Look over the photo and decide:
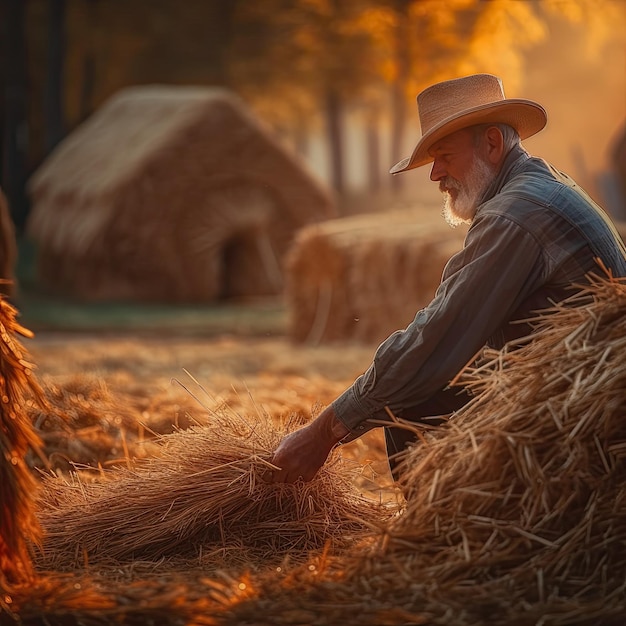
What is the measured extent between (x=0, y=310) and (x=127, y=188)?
36.6 feet

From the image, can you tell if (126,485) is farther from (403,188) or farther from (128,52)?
(403,188)

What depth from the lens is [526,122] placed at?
321 centimetres

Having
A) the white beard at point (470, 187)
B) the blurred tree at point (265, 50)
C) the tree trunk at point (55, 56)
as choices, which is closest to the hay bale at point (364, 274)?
the white beard at point (470, 187)

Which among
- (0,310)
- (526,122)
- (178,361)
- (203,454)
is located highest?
(526,122)

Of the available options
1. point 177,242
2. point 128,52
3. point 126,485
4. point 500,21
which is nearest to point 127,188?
point 177,242

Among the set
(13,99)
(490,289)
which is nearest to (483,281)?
(490,289)

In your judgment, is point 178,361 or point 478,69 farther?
point 478,69

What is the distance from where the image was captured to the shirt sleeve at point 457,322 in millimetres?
2873

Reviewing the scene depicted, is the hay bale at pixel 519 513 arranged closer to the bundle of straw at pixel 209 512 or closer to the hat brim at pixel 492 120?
the bundle of straw at pixel 209 512

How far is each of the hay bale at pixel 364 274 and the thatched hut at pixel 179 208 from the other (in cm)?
384

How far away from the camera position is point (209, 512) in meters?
3.01

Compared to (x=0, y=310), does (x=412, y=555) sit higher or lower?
lower

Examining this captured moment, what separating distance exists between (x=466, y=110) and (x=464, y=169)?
0.65 feet

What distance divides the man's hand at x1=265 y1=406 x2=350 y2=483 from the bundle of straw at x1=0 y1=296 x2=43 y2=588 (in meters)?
0.69
